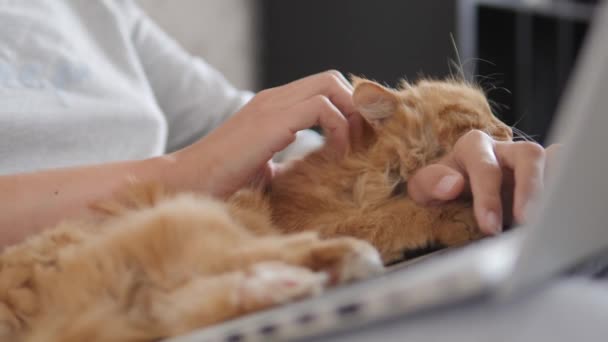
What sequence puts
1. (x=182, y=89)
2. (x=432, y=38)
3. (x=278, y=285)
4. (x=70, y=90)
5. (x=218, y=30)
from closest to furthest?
Result: (x=278, y=285)
(x=70, y=90)
(x=182, y=89)
(x=432, y=38)
(x=218, y=30)

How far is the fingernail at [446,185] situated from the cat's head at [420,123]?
0.17m

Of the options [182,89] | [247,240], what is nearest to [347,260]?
[247,240]

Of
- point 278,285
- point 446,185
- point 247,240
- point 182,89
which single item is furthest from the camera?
point 182,89

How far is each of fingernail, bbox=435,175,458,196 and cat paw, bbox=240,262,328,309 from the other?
13.5 inches

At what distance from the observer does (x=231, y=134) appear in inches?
43.9

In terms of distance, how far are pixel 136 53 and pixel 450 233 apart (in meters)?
1.19

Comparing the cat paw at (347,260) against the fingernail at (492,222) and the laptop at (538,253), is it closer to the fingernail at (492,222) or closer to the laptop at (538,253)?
the laptop at (538,253)

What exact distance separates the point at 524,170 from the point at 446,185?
0.41 ft

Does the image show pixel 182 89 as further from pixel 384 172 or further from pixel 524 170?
pixel 524 170

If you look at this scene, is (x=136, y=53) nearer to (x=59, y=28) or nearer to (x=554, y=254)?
(x=59, y=28)

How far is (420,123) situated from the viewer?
1.16 meters

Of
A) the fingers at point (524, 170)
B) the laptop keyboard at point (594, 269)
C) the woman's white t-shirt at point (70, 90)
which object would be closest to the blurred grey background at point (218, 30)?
the woman's white t-shirt at point (70, 90)

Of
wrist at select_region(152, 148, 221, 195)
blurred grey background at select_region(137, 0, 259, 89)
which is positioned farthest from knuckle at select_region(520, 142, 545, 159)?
blurred grey background at select_region(137, 0, 259, 89)

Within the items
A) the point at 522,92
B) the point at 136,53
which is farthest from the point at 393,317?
the point at 522,92
